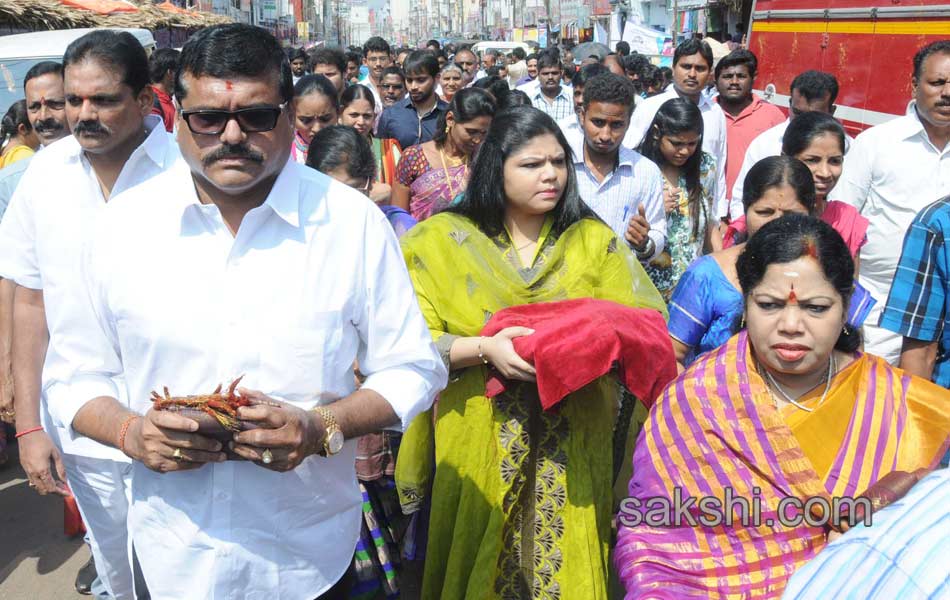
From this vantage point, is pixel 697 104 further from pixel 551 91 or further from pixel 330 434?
pixel 330 434

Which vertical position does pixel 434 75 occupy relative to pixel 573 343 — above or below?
above

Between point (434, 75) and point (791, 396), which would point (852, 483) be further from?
point (434, 75)

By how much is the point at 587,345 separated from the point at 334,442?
111 centimetres

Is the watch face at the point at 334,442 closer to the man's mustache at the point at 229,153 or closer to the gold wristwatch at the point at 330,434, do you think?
the gold wristwatch at the point at 330,434

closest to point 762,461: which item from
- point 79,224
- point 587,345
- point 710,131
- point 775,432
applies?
point 775,432

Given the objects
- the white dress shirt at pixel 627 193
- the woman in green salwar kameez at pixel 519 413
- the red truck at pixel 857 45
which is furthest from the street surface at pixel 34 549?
the red truck at pixel 857 45

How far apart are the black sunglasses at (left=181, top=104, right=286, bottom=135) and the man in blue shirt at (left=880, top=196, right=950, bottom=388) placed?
2.08 meters

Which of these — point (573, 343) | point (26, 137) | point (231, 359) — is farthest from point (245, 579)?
point (26, 137)

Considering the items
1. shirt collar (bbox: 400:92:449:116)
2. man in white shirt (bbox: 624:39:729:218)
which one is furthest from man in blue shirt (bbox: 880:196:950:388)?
shirt collar (bbox: 400:92:449:116)

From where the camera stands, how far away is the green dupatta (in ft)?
9.59

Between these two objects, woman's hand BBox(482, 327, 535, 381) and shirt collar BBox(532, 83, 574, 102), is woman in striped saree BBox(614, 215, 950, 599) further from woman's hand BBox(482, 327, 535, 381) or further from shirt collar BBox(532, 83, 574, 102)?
shirt collar BBox(532, 83, 574, 102)

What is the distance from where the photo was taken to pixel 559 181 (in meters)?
3.04

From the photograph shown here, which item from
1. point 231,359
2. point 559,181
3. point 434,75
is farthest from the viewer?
point 434,75

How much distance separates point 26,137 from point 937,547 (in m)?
4.97
